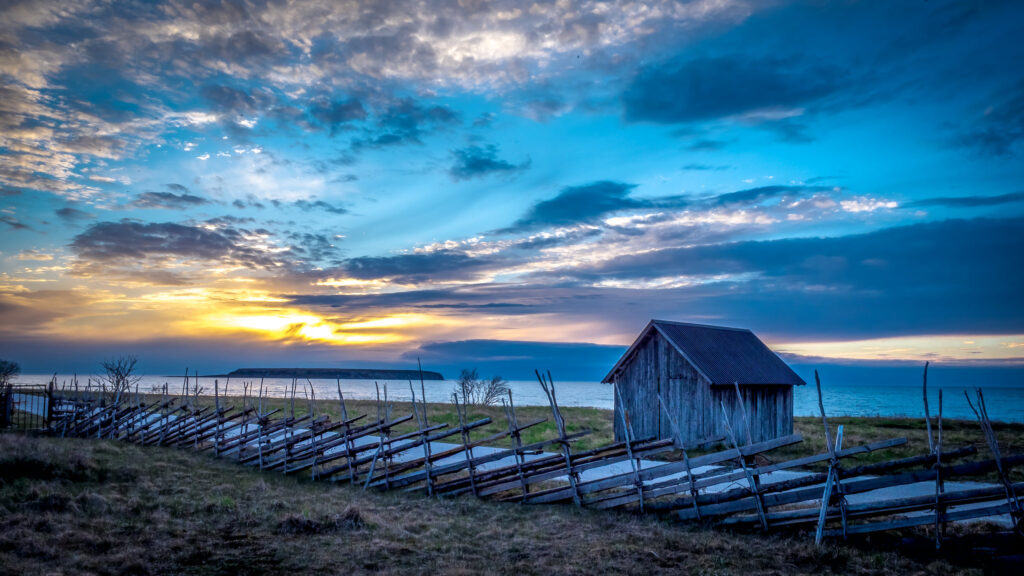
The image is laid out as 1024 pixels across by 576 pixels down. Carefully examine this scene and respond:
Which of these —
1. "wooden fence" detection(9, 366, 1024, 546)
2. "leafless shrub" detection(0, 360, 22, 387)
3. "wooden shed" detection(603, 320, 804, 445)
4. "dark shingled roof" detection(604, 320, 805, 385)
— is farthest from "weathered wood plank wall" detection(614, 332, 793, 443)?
"leafless shrub" detection(0, 360, 22, 387)

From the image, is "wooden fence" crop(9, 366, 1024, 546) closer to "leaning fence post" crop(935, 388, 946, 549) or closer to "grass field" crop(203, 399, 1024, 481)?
"leaning fence post" crop(935, 388, 946, 549)

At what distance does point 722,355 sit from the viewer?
885 inches

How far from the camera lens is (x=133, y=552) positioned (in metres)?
8.06

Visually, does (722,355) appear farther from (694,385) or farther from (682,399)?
(682,399)

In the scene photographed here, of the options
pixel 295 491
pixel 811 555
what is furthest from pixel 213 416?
pixel 811 555

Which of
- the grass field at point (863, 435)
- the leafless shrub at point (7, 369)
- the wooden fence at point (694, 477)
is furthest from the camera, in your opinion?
the leafless shrub at point (7, 369)

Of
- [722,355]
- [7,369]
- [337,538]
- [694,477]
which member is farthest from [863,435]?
[7,369]

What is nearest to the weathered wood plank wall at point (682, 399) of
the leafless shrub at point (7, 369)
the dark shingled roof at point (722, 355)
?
the dark shingled roof at point (722, 355)

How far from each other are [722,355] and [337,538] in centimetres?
1697

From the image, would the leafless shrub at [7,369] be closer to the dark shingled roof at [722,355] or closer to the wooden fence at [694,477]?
the wooden fence at [694,477]

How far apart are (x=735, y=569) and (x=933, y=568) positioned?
2.50 m

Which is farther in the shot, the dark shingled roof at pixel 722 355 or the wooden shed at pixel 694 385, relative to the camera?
the dark shingled roof at pixel 722 355

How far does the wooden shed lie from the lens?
67.2ft

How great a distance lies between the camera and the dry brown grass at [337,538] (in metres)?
7.73
